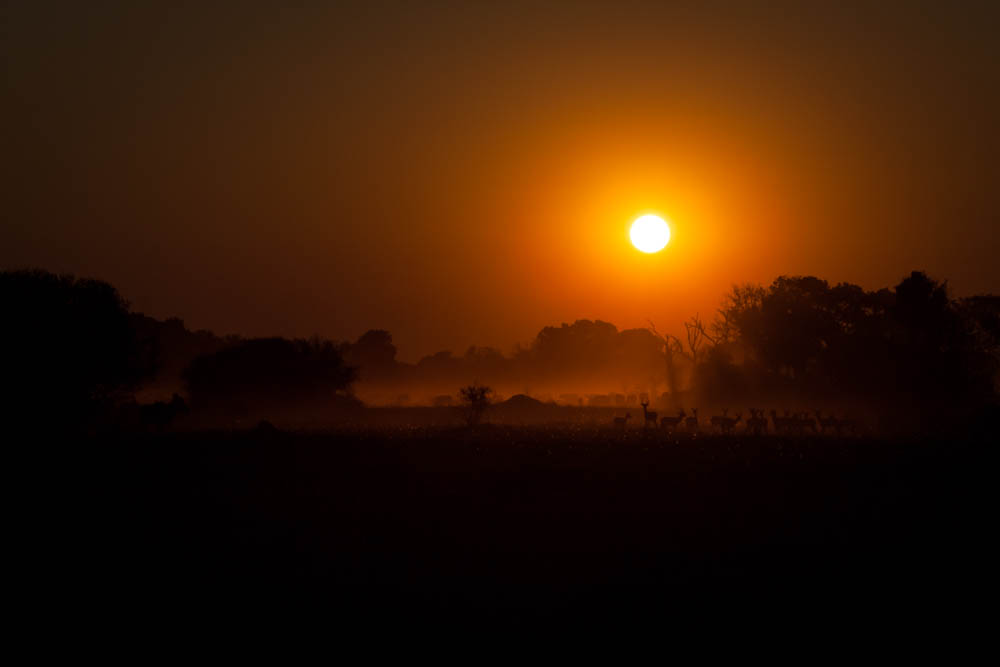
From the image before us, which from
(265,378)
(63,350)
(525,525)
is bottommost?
(525,525)

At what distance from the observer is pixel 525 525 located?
96.1 feet

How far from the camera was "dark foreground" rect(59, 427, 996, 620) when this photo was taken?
2389 cm

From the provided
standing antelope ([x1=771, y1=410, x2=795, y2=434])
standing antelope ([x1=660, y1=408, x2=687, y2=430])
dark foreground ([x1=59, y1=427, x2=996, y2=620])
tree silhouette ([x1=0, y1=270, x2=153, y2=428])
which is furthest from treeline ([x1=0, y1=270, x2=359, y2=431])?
standing antelope ([x1=771, y1=410, x2=795, y2=434])

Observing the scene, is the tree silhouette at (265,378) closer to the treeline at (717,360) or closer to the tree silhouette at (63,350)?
the treeline at (717,360)

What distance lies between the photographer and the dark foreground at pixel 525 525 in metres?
23.9

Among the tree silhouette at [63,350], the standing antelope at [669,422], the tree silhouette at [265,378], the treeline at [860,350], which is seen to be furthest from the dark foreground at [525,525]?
the tree silhouette at [265,378]

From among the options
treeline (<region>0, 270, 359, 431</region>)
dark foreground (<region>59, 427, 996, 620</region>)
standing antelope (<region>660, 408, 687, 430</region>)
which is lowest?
dark foreground (<region>59, 427, 996, 620</region>)

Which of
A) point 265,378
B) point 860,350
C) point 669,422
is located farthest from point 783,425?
point 265,378

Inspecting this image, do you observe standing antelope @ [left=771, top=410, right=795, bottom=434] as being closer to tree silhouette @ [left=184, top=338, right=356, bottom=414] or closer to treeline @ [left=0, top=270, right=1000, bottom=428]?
treeline @ [left=0, top=270, right=1000, bottom=428]

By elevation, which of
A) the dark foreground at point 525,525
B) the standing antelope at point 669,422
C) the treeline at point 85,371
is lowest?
the dark foreground at point 525,525

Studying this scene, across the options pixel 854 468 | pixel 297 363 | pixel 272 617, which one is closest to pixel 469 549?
pixel 272 617

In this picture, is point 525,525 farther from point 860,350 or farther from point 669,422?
point 860,350

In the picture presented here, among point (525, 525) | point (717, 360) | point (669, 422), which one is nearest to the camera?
point (525, 525)

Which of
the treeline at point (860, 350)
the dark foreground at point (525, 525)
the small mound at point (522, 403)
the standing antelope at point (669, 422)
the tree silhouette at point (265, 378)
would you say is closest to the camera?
the dark foreground at point (525, 525)
